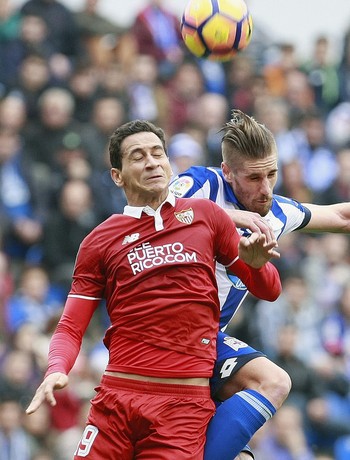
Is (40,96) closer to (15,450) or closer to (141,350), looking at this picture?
(15,450)

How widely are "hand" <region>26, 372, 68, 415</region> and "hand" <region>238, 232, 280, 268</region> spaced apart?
105cm

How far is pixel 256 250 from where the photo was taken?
235 inches

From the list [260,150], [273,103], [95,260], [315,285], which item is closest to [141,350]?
[95,260]

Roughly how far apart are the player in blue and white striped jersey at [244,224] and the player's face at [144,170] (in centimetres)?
31

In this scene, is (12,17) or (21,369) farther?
(12,17)

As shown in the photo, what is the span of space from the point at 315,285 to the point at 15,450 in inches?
173

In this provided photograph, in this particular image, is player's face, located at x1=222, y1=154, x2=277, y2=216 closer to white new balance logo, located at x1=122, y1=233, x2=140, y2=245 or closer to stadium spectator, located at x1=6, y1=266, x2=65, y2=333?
white new balance logo, located at x1=122, y1=233, x2=140, y2=245

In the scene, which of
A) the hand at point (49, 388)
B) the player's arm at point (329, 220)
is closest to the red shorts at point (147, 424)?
the hand at point (49, 388)

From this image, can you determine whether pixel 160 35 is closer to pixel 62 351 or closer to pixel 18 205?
pixel 18 205

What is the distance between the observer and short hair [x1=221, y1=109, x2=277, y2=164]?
6598mm

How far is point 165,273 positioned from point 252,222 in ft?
1.66

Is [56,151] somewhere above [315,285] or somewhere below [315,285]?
above

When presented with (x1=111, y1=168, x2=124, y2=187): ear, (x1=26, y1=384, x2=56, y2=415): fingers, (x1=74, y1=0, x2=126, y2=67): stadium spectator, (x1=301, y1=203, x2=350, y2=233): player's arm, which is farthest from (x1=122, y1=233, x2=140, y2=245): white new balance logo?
(x1=74, y1=0, x2=126, y2=67): stadium spectator

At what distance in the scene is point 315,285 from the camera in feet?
44.9
